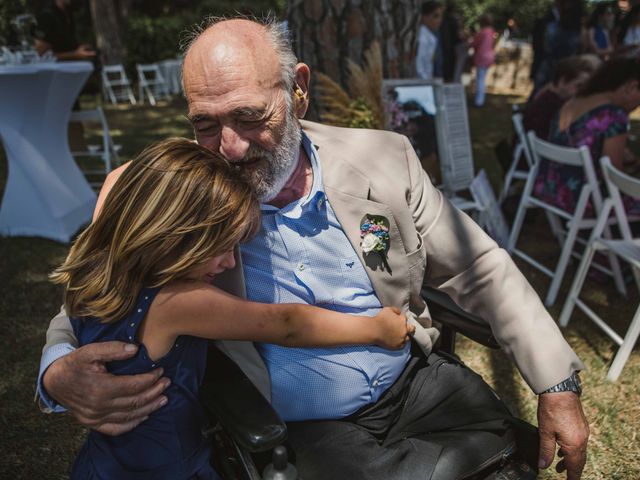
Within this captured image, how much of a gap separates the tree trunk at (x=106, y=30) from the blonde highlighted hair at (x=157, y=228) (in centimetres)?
1361

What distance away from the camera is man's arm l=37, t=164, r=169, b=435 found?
4.76 ft

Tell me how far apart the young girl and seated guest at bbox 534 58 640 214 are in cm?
300

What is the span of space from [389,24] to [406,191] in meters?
2.10

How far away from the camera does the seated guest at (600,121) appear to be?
149 inches

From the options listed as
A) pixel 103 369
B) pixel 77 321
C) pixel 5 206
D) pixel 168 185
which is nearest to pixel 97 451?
pixel 103 369

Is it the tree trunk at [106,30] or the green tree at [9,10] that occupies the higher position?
the green tree at [9,10]

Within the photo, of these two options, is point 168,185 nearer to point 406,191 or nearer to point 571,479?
point 406,191

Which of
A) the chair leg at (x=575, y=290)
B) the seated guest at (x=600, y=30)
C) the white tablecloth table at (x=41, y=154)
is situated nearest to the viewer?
the chair leg at (x=575, y=290)

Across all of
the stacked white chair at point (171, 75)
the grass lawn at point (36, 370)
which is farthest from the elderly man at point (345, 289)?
the stacked white chair at point (171, 75)

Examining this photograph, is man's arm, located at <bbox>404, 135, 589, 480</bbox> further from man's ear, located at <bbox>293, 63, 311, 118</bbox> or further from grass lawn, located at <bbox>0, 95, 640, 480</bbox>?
man's ear, located at <bbox>293, 63, 311, 118</bbox>

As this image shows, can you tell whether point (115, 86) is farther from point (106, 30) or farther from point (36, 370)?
point (36, 370)

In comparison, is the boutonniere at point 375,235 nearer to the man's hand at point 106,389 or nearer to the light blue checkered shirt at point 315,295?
the light blue checkered shirt at point 315,295

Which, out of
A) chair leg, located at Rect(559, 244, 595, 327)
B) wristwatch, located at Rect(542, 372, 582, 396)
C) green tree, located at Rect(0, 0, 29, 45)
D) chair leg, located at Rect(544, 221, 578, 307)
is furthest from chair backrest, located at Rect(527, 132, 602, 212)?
green tree, located at Rect(0, 0, 29, 45)

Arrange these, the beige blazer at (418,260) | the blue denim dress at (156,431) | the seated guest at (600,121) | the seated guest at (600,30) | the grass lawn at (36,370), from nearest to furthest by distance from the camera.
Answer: the blue denim dress at (156,431), the beige blazer at (418,260), the grass lawn at (36,370), the seated guest at (600,121), the seated guest at (600,30)
